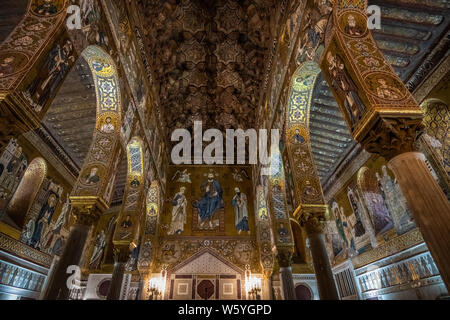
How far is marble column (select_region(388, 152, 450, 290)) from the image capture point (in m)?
2.77

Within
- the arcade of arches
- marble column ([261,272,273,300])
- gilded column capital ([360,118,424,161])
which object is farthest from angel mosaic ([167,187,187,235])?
gilded column capital ([360,118,424,161])

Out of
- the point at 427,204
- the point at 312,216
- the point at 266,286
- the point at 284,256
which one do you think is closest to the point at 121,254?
the point at 284,256

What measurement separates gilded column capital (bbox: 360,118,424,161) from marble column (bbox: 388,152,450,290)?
4.2 inches

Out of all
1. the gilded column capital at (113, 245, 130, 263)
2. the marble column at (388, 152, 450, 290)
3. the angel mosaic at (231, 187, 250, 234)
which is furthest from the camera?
the angel mosaic at (231, 187, 250, 234)

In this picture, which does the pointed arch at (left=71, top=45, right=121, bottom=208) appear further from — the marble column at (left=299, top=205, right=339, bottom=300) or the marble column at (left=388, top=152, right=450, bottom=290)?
the marble column at (left=388, top=152, right=450, bottom=290)

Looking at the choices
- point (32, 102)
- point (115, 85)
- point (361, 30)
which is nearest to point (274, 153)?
point (361, 30)

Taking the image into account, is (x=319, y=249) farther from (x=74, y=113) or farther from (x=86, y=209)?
(x=74, y=113)

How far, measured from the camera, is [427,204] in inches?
119

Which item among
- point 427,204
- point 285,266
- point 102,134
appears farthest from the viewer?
point 285,266

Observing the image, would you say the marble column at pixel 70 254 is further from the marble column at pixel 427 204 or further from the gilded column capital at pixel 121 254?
the marble column at pixel 427 204

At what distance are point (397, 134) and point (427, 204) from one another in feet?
3.29

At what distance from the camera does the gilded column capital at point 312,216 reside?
5941 mm

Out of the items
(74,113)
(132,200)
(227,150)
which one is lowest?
(132,200)
